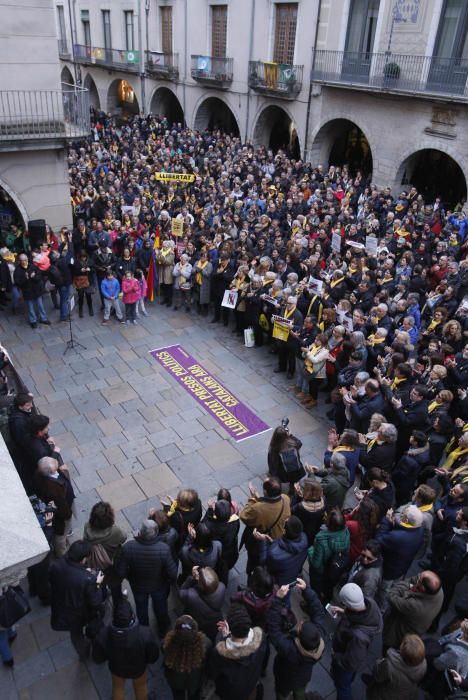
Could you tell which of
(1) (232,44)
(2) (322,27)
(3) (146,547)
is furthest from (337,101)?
(3) (146,547)

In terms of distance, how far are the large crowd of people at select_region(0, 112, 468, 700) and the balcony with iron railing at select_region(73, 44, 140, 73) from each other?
19905mm

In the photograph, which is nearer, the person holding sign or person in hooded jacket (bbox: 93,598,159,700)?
person in hooded jacket (bbox: 93,598,159,700)

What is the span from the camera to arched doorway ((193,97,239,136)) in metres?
28.8

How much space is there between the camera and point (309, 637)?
3.87 m

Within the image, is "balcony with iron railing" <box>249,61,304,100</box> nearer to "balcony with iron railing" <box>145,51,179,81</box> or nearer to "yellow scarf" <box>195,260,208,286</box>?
"balcony with iron railing" <box>145,51,179,81</box>

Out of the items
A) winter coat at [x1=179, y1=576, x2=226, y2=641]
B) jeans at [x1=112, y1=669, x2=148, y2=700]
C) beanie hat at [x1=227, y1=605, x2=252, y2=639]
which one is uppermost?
beanie hat at [x1=227, y1=605, x2=252, y2=639]

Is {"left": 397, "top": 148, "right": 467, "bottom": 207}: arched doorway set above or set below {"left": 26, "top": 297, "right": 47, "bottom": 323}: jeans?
above

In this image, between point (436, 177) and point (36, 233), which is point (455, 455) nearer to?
point (36, 233)

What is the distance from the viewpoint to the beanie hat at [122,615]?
4.02 metres

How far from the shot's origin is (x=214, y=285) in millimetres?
11547

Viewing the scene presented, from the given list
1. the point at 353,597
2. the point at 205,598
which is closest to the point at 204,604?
the point at 205,598

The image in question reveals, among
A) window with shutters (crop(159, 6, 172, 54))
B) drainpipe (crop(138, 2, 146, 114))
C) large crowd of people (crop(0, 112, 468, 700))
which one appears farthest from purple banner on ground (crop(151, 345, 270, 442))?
drainpipe (crop(138, 2, 146, 114))

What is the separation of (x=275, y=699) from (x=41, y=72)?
1292 cm

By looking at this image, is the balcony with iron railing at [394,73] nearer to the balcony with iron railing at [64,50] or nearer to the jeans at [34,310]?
the jeans at [34,310]
